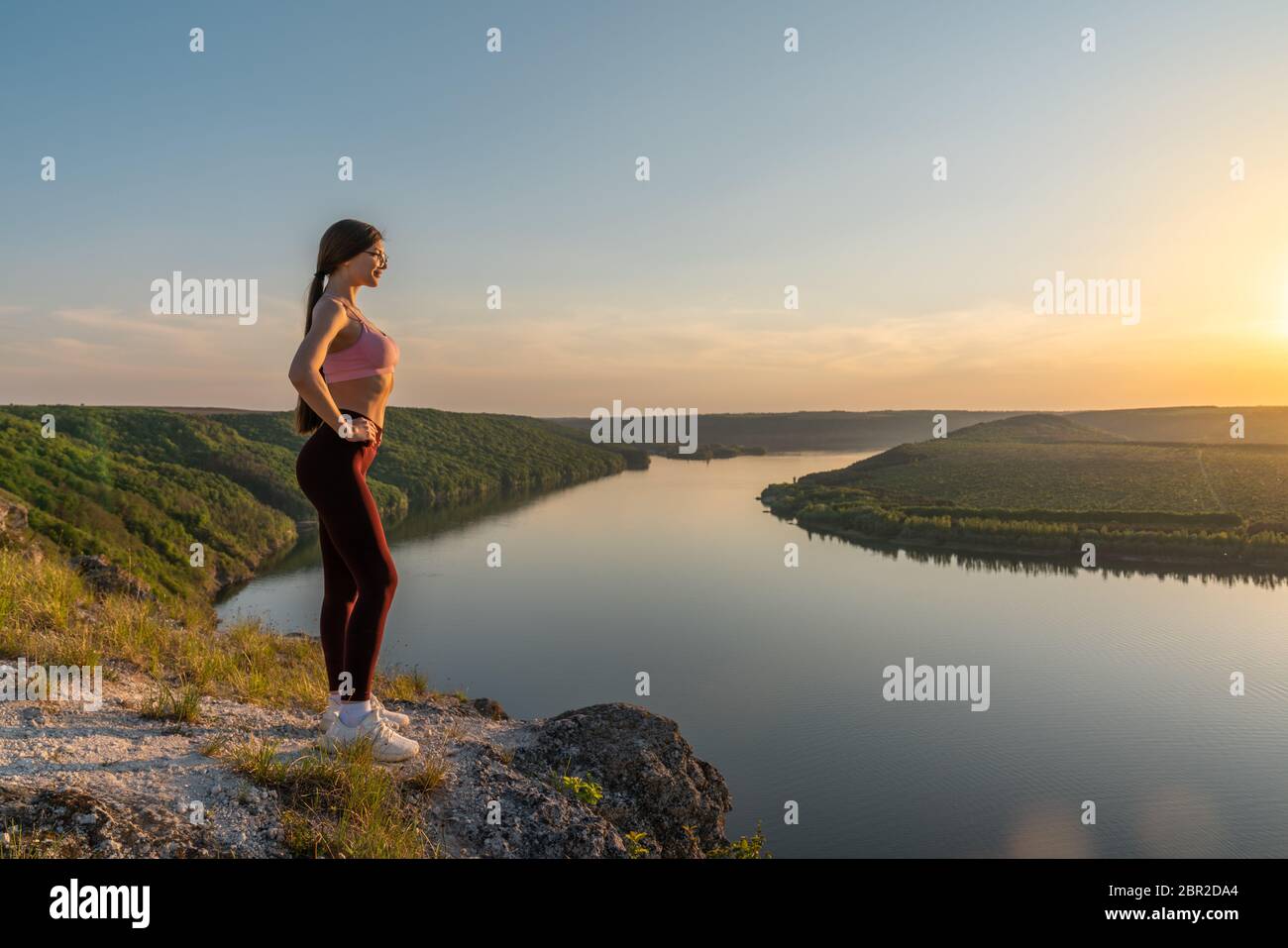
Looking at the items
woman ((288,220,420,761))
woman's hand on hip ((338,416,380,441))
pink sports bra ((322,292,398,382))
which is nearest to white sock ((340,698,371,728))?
woman ((288,220,420,761))

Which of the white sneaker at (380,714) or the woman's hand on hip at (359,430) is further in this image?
the white sneaker at (380,714)

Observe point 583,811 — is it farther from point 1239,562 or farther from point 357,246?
point 1239,562

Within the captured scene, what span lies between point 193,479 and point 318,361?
1373 inches

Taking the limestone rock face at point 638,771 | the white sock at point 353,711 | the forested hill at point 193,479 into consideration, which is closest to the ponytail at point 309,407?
the white sock at point 353,711

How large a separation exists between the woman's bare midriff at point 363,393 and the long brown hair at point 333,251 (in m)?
0.19

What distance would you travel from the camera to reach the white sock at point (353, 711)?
3994mm

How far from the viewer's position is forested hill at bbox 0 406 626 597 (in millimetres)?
22453

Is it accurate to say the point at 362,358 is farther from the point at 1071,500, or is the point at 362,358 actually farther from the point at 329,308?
the point at 1071,500

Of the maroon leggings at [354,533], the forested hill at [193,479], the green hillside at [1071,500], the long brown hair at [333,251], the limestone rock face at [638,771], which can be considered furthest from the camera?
the green hillside at [1071,500]

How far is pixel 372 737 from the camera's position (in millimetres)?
4000

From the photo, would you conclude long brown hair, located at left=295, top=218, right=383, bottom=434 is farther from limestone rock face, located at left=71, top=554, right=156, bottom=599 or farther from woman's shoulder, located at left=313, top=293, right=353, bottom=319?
limestone rock face, located at left=71, top=554, right=156, bottom=599

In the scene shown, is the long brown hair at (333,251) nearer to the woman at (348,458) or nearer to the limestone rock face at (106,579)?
the woman at (348,458)
